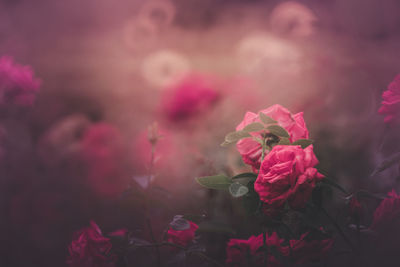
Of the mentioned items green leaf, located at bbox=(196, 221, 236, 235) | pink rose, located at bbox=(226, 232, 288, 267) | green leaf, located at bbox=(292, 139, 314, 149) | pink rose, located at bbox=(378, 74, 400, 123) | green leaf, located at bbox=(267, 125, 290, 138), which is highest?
pink rose, located at bbox=(378, 74, 400, 123)

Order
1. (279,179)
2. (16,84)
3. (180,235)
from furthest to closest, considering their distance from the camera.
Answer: (16,84) → (180,235) → (279,179)

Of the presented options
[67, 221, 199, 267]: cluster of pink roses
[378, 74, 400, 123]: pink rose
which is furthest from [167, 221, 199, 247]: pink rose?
[378, 74, 400, 123]: pink rose

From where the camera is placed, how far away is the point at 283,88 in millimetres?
474

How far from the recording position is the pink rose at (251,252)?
1.10 ft

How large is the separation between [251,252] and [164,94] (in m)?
0.30

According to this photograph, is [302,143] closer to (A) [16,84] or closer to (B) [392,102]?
(B) [392,102]

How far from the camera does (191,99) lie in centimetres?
50

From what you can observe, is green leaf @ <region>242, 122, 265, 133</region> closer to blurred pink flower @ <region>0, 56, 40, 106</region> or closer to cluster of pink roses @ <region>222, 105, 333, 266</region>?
cluster of pink roses @ <region>222, 105, 333, 266</region>

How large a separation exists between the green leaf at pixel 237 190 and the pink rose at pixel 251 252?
77 mm

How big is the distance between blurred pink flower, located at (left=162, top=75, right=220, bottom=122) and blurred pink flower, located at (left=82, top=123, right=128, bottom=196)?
110 millimetres

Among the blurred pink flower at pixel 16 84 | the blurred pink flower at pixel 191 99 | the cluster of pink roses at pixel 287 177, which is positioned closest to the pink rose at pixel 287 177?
the cluster of pink roses at pixel 287 177

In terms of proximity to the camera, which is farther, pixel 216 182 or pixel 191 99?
pixel 191 99

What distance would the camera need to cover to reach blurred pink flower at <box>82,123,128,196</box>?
0.52 metres

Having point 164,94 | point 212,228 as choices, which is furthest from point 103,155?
point 212,228
